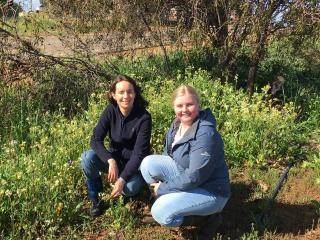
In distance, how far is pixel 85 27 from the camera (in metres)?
7.96

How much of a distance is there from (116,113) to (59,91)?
2826 mm

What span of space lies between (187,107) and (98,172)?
1.07 meters

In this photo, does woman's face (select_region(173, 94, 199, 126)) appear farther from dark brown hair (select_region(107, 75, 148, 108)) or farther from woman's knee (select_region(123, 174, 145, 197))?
woman's knee (select_region(123, 174, 145, 197))

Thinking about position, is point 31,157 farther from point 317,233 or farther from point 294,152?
point 294,152

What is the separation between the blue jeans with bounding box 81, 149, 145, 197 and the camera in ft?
12.8

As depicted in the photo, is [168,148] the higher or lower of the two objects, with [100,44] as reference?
lower

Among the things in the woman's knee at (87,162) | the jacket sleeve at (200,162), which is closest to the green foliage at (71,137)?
the woman's knee at (87,162)

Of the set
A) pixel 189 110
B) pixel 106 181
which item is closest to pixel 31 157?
pixel 106 181

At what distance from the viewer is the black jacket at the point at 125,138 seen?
3.92 meters

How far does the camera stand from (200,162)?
3.40m

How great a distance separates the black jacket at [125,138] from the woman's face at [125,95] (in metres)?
0.10

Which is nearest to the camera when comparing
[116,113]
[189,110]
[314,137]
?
[189,110]

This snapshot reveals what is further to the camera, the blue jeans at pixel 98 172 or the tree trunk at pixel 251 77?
the tree trunk at pixel 251 77

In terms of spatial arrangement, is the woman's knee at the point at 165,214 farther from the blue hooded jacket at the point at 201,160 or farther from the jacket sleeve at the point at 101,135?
the jacket sleeve at the point at 101,135
